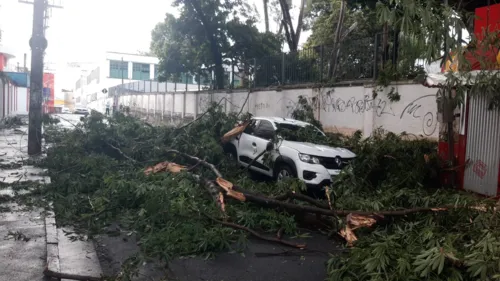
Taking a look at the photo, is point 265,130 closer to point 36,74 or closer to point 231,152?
point 231,152

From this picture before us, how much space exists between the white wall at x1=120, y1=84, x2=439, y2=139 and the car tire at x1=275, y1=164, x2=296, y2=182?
4137 millimetres

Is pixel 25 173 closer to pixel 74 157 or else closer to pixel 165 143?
pixel 74 157

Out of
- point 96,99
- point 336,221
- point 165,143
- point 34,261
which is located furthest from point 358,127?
point 96,99

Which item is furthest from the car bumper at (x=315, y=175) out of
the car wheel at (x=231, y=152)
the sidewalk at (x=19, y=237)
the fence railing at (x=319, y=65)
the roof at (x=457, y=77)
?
the fence railing at (x=319, y=65)

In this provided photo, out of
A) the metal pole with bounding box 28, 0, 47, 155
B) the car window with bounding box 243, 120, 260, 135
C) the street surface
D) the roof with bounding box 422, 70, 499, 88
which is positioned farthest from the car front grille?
the metal pole with bounding box 28, 0, 47, 155

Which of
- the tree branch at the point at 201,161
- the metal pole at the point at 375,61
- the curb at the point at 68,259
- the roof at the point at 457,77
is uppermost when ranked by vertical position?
the metal pole at the point at 375,61

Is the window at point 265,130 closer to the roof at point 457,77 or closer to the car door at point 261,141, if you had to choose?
the car door at point 261,141

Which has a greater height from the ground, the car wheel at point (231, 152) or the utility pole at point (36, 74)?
the utility pole at point (36, 74)

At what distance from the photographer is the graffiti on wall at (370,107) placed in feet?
36.8

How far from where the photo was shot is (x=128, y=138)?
1196 centimetres

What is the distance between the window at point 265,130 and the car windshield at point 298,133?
0.57ft

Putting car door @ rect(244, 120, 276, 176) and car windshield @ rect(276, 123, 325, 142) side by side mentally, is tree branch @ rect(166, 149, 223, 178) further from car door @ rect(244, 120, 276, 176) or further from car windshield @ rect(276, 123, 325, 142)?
car windshield @ rect(276, 123, 325, 142)

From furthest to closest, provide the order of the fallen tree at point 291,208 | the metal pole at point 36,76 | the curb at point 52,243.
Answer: the metal pole at point 36,76, the curb at point 52,243, the fallen tree at point 291,208

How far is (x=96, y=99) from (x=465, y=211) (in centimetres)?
6784
